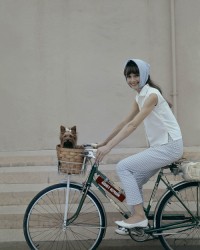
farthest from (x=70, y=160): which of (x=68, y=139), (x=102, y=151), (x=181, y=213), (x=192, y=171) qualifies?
(x=181, y=213)

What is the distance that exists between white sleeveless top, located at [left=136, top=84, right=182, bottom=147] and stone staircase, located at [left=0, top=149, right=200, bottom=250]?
993mm

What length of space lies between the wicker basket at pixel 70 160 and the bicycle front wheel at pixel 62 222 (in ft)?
0.89

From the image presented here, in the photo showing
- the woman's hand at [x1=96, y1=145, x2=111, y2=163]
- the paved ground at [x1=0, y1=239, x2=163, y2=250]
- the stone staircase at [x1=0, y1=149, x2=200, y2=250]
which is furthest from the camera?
the stone staircase at [x1=0, y1=149, x2=200, y2=250]

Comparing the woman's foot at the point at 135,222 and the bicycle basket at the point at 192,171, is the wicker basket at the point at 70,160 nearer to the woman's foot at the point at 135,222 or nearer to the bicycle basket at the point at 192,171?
the woman's foot at the point at 135,222

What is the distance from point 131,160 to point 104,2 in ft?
13.1

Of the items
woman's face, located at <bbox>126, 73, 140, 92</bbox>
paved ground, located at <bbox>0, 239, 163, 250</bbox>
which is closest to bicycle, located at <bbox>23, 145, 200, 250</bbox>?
paved ground, located at <bbox>0, 239, 163, 250</bbox>

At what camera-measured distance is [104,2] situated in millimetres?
6902

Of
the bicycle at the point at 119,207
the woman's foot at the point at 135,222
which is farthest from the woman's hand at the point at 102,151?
the woman's foot at the point at 135,222

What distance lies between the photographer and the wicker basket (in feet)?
12.0

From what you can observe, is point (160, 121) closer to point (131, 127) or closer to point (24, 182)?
point (131, 127)

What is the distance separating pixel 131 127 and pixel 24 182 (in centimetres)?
275

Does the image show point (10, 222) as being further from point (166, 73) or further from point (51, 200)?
point (166, 73)

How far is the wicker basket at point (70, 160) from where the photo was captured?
3658 mm

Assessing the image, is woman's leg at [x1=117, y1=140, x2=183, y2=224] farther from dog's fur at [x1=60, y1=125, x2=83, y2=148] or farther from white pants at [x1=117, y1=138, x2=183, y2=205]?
dog's fur at [x1=60, y1=125, x2=83, y2=148]
